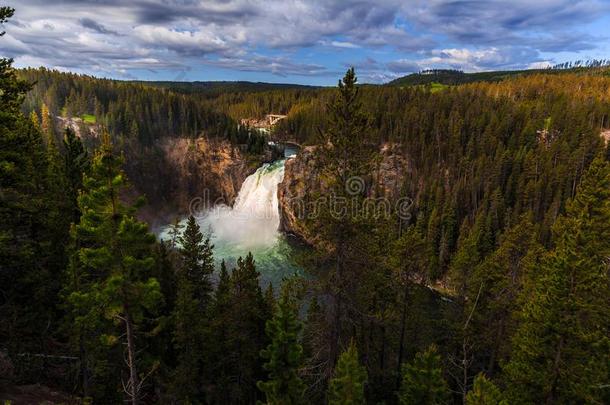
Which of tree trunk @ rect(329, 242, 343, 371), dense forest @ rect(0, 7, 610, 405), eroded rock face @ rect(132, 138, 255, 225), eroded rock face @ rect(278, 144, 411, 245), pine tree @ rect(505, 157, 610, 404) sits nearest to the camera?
dense forest @ rect(0, 7, 610, 405)

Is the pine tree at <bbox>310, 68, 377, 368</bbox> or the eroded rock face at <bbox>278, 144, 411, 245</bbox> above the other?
the pine tree at <bbox>310, 68, 377, 368</bbox>

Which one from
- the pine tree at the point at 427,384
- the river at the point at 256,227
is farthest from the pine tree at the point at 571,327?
the river at the point at 256,227

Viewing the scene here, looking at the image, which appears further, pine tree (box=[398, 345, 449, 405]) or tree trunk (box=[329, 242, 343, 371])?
pine tree (box=[398, 345, 449, 405])

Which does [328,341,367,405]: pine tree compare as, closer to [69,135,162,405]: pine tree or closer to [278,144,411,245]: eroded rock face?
[69,135,162,405]: pine tree

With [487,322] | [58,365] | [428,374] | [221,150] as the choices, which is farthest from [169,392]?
[221,150]

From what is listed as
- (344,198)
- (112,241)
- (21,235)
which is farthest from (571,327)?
(21,235)

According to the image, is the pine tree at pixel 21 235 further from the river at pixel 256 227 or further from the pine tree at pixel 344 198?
the river at pixel 256 227

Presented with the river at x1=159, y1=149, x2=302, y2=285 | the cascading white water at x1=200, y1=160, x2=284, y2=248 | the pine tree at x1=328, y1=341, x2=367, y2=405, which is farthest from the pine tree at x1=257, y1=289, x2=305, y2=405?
the cascading white water at x1=200, y1=160, x2=284, y2=248

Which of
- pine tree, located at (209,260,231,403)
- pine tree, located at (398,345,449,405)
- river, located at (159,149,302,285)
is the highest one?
pine tree, located at (398,345,449,405)
